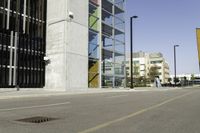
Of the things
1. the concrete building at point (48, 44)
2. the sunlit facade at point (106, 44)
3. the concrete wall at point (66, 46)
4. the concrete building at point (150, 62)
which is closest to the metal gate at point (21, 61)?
the concrete building at point (48, 44)

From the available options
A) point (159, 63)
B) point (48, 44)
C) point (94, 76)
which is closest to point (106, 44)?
point (94, 76)

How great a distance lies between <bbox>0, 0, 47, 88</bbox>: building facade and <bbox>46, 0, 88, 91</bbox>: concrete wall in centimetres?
110

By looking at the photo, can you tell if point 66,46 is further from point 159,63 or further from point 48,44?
point 159,63

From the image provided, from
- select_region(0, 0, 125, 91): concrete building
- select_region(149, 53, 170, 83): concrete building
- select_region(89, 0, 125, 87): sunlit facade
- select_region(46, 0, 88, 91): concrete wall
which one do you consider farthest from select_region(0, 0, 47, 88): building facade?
select_region(149, 53, 170, 83): concrete building

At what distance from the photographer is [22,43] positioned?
34.8 meters

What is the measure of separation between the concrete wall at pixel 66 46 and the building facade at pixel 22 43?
1.10 m

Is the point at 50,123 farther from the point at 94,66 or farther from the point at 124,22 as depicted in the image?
the point at 124,22

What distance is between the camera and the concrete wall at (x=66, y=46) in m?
35.5

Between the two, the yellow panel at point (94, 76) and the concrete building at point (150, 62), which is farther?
the concrete building at point (150, 62)

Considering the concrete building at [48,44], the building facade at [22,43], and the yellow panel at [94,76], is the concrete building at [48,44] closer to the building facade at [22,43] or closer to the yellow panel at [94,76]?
the building facade at [22,43]

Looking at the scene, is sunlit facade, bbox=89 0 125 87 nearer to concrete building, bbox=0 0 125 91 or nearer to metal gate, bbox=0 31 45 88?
concrete building, bbox=0 0 125 91

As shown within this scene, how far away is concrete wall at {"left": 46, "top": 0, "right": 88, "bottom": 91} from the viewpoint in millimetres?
35500

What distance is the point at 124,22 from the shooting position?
5388cm

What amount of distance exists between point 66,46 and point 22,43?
506cm
